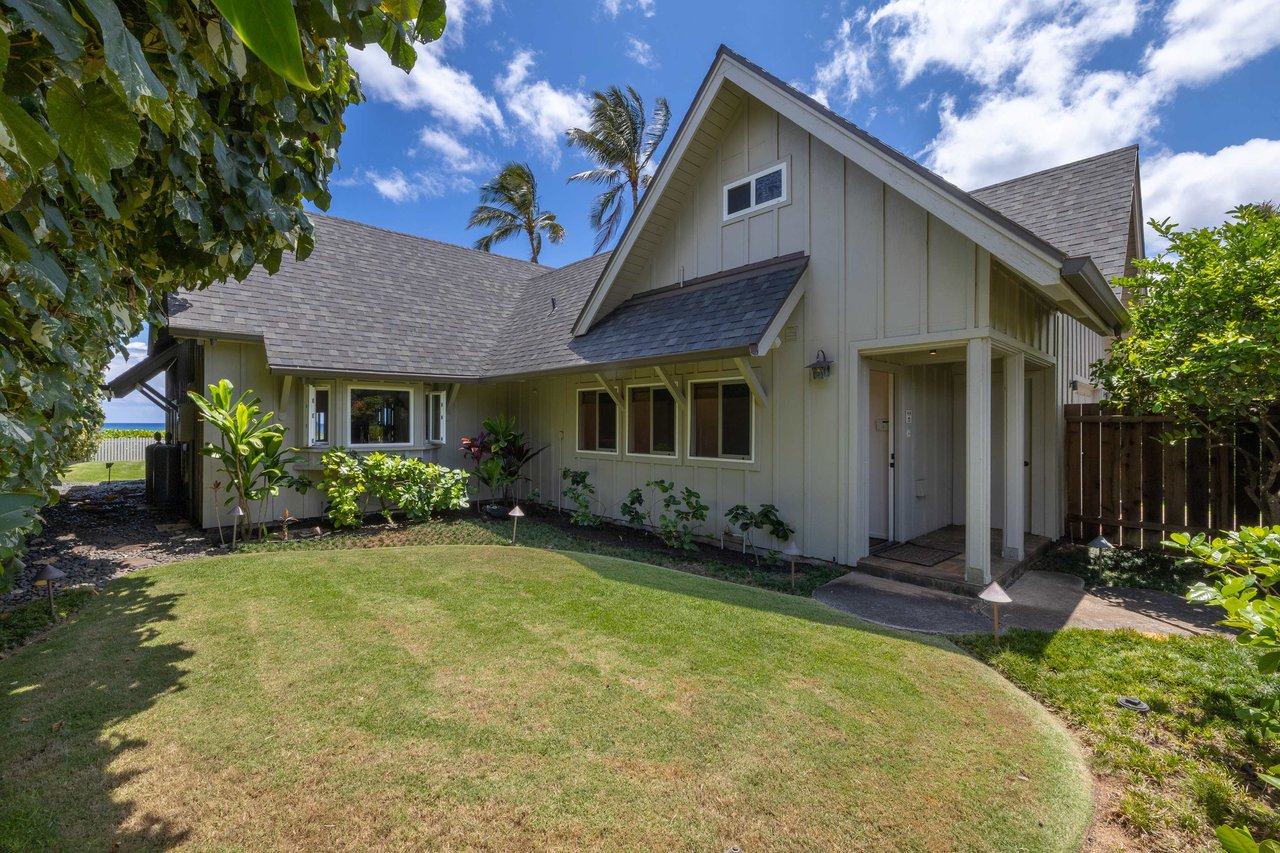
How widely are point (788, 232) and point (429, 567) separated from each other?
22.2 feet

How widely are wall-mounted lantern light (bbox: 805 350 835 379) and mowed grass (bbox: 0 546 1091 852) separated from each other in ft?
10.4

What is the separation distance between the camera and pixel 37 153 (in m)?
0.80

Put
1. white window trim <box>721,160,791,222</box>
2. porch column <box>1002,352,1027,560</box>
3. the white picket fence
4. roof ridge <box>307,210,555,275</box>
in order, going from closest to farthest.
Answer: porch column <box>1002,352,1027,560</box>
white window trim <box>721,160,791,222</box>
roof ridge <box>307,210,555,275</box>
the white picket fence

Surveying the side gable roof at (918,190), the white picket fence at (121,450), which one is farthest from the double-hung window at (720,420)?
the white picket fence at (121,450)

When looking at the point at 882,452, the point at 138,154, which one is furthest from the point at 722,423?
the point at 138,154

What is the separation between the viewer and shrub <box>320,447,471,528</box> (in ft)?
29.2

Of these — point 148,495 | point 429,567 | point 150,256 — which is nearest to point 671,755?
point 150,256

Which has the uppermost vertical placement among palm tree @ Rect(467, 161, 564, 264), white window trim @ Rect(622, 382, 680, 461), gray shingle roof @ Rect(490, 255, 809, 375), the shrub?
palm tree @ Rect(467, 161, 564, 264)

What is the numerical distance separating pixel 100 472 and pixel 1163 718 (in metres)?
27.0

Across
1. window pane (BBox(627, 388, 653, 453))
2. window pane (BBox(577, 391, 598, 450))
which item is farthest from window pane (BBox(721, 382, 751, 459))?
window pane (BBox(577, 391, 598, 450))

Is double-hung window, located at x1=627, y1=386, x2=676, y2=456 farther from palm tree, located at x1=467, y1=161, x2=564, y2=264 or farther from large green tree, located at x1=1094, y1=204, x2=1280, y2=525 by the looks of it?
palm tree, located at x1=467, y1=161, x2=564, y2=264

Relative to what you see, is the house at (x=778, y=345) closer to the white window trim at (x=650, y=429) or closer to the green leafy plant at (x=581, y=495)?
the white window trim at (x=650, y=429)

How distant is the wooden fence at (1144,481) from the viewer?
695 centimetres

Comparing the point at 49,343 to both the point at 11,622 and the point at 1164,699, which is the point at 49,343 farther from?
the point at 1164,699
